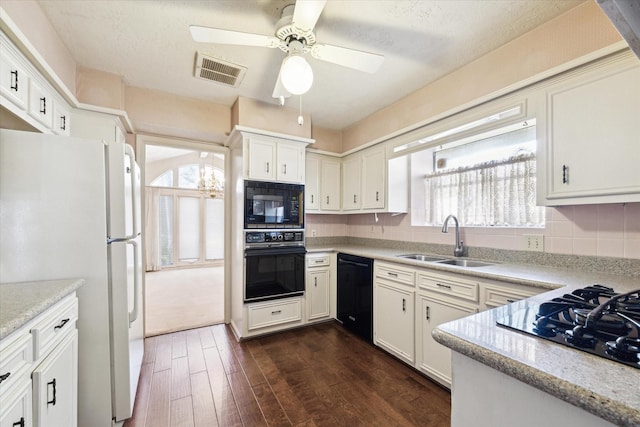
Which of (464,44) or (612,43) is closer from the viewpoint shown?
(612,43)

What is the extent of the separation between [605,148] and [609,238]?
605mm

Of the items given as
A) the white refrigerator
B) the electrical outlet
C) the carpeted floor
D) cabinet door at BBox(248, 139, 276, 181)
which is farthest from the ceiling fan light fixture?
the carpeted floor

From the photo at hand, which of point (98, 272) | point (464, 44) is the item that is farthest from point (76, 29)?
point (464, 44)

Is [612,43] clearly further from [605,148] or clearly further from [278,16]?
[278,16]

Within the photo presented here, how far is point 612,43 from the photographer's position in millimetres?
1482

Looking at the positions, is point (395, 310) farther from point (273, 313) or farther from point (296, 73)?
point (296, 73)

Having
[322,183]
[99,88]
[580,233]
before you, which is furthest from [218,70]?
[580,233]

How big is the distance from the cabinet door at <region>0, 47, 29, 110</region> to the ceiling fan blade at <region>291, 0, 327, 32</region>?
4.81 feet

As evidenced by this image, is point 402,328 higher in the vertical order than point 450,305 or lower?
lower

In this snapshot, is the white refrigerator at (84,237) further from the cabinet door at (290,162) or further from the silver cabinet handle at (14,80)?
the cabinet door at (290,162)

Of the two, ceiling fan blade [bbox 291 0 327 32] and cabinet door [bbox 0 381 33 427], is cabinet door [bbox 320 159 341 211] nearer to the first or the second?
ceiling fan blade [bbox 291 0 327 32]

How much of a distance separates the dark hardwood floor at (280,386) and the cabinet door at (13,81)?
1.99 m

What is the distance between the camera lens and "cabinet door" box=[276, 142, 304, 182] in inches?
118

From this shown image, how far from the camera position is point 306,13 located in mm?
1379
